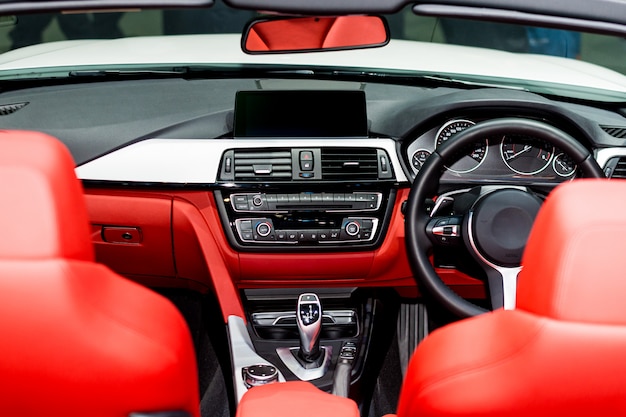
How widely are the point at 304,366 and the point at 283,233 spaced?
0.50m

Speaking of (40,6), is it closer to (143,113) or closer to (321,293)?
(143,113)

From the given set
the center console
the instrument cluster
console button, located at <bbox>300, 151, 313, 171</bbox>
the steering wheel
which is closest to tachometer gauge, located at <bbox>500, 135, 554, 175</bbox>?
the instrument cluster

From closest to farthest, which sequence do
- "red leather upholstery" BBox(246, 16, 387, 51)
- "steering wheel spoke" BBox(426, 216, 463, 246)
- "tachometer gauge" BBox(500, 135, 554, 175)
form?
"red leather upholstery" BBox(246, 16, 387, 51) < "steering wheel spoke" BBox(426, 216, 463, 246) < "tachometer gauge" BBox(500, 135, 554, 175)

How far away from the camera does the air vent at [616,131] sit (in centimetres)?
272

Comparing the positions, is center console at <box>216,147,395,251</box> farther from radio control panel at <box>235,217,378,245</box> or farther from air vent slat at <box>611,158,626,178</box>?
air vent slat at <box>611,158,626,178</box>

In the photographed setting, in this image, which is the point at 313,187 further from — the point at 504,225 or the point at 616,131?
the point at 616,131

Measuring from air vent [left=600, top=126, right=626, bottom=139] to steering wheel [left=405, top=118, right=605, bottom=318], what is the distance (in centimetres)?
35

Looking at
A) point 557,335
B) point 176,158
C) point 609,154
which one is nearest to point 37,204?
point 557,335

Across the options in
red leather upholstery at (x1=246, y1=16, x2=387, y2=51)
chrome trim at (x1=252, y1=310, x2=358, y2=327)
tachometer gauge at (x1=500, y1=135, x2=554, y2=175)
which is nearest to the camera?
red leather upholstery at (x1=246, y1=16, x2=387, y2=51)

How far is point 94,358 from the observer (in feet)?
3.69

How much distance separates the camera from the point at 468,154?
2646 mm

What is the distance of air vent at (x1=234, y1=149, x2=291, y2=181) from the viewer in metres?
2.70

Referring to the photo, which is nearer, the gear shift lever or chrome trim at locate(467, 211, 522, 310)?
chrome trim at locate(467, 211, 522, 310)

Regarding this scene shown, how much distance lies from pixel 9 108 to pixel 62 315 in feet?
6.46
